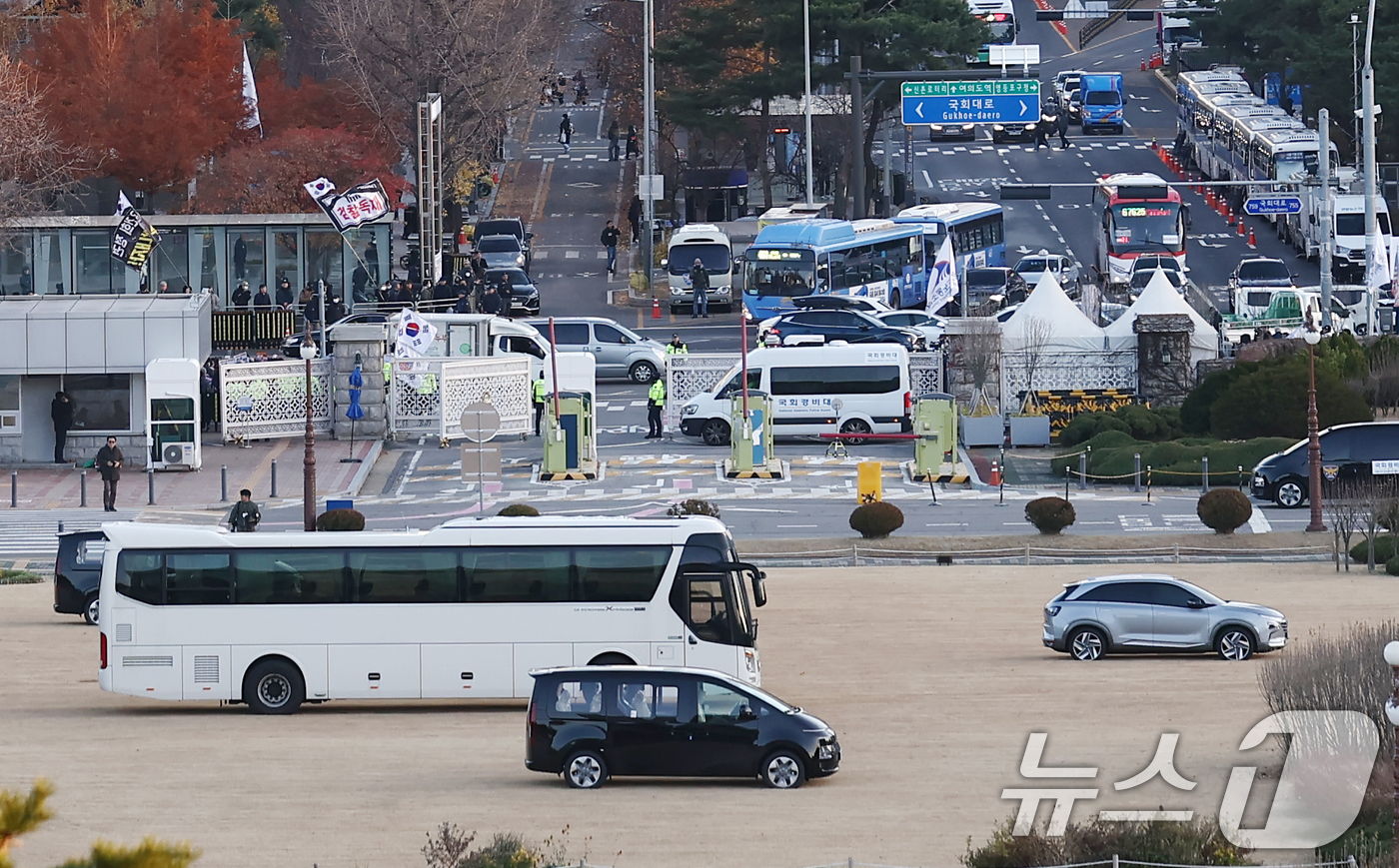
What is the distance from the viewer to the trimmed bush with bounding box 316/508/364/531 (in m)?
36.3

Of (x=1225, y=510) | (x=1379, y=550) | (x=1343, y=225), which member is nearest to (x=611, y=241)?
(x=1343, y=225)

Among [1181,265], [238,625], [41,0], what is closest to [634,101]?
[41,0]

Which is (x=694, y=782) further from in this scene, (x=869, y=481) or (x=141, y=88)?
(x=141, y=88)

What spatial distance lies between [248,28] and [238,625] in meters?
70.4

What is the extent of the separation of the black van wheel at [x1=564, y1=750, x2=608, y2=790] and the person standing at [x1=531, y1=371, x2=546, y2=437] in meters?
32.0

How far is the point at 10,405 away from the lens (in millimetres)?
49312

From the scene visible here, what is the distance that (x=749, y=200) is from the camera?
90750 mm

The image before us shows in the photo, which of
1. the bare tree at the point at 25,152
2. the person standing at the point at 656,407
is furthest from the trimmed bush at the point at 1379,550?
the bare tree at the point at 25,152

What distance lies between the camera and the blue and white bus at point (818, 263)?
64438mm

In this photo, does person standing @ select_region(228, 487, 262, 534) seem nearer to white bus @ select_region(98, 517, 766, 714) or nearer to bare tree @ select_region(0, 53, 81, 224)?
white bus @ select_region(98, 517, 766, 714)

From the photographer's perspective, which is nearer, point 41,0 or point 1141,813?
point 1141,813

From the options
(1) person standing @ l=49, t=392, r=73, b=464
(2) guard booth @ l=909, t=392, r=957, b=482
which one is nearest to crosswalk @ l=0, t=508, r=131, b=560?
(1) person standing @ l=49, t=392, r=73, b=464

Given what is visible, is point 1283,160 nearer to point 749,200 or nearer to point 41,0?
point 749,200

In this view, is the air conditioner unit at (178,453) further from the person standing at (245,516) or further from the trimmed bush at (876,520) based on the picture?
the trimmed bush at (876,520)
